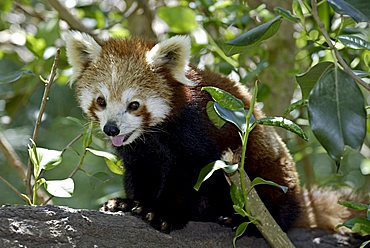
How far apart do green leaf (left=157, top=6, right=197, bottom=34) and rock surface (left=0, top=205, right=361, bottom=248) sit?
1.24 meters

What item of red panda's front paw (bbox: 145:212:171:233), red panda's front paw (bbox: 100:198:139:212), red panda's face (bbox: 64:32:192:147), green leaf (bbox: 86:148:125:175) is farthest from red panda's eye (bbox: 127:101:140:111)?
red panda's front paw (bbox: 145:212:171:233)

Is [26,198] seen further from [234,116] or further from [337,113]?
[337,113]

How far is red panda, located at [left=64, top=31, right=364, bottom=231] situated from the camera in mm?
2947

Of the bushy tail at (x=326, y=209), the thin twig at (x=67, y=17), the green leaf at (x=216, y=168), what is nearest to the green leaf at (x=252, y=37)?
the green leaf at (x=216, y=168)

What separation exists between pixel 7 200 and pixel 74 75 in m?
2.29

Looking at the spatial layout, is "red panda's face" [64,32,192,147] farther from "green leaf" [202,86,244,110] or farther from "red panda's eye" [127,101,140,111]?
"green leaf" [202,86,244,110]

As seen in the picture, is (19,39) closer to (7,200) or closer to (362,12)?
(7,200)

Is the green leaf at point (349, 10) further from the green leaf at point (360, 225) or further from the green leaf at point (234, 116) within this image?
the green leaf at point (360, 225)

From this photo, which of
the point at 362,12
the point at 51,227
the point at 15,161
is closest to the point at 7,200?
the point at 15,161

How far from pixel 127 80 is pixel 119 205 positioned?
0.55m

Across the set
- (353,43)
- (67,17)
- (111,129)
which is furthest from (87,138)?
(67,17)

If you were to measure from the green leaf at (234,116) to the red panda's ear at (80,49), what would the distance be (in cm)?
105

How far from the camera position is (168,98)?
3.04 metres

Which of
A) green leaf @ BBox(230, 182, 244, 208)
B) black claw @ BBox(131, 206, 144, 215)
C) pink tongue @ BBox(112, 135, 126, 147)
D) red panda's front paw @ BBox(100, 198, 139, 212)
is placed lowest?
red panda's front paw @ BBox(100, 198, 139, 212)
